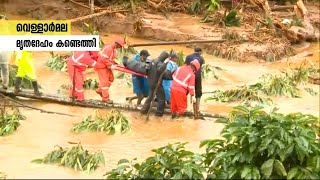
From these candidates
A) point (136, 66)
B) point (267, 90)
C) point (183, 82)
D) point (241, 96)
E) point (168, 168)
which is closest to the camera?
point (168, 168)

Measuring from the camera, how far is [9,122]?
32.2 ft

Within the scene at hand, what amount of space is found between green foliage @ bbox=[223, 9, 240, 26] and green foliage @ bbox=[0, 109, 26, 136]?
910cm

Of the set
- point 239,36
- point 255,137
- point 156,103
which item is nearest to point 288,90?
point 156,103

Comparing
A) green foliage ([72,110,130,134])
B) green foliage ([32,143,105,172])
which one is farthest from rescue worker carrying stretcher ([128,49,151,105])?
Answer: green foliage ([32,143,105,172])

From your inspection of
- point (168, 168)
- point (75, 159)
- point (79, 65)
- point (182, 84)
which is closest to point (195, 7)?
point (79, 65)

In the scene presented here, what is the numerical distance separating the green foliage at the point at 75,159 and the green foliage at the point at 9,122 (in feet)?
5.07

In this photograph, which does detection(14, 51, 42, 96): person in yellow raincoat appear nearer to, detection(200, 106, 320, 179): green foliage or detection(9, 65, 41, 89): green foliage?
detection(9, 65, 41, 89): green foliage

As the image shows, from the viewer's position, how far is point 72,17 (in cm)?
1903

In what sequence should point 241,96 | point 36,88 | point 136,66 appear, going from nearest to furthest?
point 136,66 < point 36,88 < point 241,96

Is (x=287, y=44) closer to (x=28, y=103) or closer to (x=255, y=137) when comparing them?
(x=28, y=103)

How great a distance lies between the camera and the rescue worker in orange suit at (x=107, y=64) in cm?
1084

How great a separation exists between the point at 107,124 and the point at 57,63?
4.64 meters

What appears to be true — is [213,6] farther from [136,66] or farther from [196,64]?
[196,64]

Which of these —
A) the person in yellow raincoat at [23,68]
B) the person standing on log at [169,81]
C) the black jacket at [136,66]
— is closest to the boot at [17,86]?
the person in yellow raincoat at [23,68]
